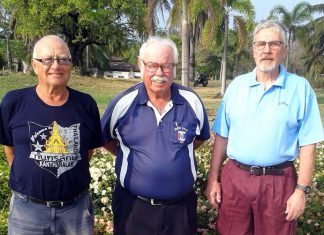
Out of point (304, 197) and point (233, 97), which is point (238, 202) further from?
point (233, 97)

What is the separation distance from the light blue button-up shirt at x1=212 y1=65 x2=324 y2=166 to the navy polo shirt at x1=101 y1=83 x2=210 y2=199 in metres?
0.33

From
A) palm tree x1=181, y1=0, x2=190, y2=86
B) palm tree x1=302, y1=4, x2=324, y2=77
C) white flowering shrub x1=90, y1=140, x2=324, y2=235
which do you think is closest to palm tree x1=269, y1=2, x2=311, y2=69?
palm tree x1=302, y1=4, x2=324, y2=77

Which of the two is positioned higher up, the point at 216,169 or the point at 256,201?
the point at 216,169

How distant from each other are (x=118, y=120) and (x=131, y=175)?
393 millimetres

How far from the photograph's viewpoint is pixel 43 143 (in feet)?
8.64

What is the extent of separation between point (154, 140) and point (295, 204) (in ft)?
3.48

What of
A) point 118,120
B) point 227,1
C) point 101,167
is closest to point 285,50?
point 118,120

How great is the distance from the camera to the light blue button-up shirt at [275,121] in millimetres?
2926

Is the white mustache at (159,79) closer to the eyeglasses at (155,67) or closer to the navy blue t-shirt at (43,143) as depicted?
the eyeglasses at (155,67)

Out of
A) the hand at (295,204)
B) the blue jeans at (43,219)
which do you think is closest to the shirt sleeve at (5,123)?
the blue jeans at (43,219)

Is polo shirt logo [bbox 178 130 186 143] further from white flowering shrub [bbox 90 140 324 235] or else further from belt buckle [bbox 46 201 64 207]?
white flowering shrub [bbox 90 140 324 235]

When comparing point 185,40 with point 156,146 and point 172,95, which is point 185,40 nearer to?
point 172,95

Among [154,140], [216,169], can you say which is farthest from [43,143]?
[216,169]

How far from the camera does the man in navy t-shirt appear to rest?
104 inches
